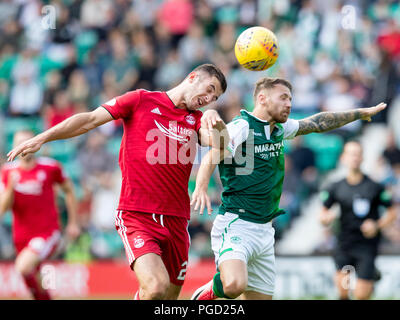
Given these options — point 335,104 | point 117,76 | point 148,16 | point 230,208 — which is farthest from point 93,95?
point 230,208

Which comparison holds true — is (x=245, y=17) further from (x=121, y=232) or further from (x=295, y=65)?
(x=121, y=232)

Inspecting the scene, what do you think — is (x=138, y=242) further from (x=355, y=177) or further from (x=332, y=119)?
(x=355, y=177)

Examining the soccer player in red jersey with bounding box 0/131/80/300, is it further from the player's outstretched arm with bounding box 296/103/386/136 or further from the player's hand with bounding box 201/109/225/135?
the player's hand with bounding box 201/109/225/135

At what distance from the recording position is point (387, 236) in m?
13.6

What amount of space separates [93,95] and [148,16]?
101 inches

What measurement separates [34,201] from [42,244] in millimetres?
674

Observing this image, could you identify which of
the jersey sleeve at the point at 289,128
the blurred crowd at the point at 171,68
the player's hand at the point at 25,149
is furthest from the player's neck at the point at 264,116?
the blurred crowd at the point at 171,68

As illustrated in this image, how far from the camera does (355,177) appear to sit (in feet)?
35.1

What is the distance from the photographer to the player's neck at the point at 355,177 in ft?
35.0

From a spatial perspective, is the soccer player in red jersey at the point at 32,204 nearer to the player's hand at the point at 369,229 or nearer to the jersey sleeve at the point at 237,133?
the jersey sleeve at the point at 237,133

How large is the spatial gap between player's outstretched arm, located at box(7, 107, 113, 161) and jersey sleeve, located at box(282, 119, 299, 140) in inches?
81.7

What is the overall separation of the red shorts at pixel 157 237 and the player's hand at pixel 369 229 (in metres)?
3.89

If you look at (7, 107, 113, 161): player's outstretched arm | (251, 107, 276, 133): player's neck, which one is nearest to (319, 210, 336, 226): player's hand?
(251, 107, 276, 133): player's neck

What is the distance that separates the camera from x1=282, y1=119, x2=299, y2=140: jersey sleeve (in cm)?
782
